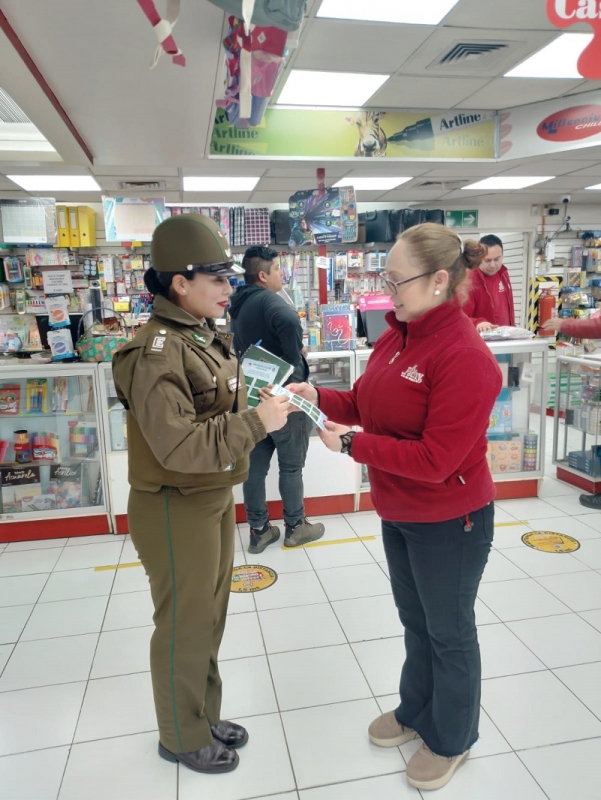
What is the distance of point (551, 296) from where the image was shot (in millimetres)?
8141

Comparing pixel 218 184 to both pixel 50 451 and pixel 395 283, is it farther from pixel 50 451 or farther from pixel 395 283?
pixel 395 283

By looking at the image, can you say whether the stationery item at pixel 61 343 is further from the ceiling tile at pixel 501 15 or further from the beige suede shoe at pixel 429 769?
the beige suede shoe at pixel 429 769

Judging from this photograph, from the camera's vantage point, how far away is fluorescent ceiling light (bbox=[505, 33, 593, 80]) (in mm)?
3672

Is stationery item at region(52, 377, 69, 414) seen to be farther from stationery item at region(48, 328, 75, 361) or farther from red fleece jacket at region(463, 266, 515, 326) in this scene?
red fleece jacket at region(463, 266, 515, 326)

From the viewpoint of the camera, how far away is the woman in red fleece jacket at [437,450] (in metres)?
1.62

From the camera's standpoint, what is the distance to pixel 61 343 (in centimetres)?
394

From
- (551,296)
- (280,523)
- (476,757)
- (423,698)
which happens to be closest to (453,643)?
(423,698)

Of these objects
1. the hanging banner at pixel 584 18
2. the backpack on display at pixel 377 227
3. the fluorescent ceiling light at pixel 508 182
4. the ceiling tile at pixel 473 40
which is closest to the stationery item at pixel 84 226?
the backpack on display at pixel 377 227

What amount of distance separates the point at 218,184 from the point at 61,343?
3.14 m

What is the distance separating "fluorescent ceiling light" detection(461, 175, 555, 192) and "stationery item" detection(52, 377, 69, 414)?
5157 millimetres

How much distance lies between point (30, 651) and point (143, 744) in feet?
3.20

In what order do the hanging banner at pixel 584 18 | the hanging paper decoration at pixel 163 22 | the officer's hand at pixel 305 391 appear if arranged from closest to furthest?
the hanging paper decoration at pixel 163 22 → the hanging banner at pixel 584 18 → the officer's hand at pixel 305 391

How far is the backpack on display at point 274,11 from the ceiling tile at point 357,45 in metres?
2.28

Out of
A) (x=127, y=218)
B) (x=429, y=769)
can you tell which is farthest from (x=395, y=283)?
(x=127, y=218)
